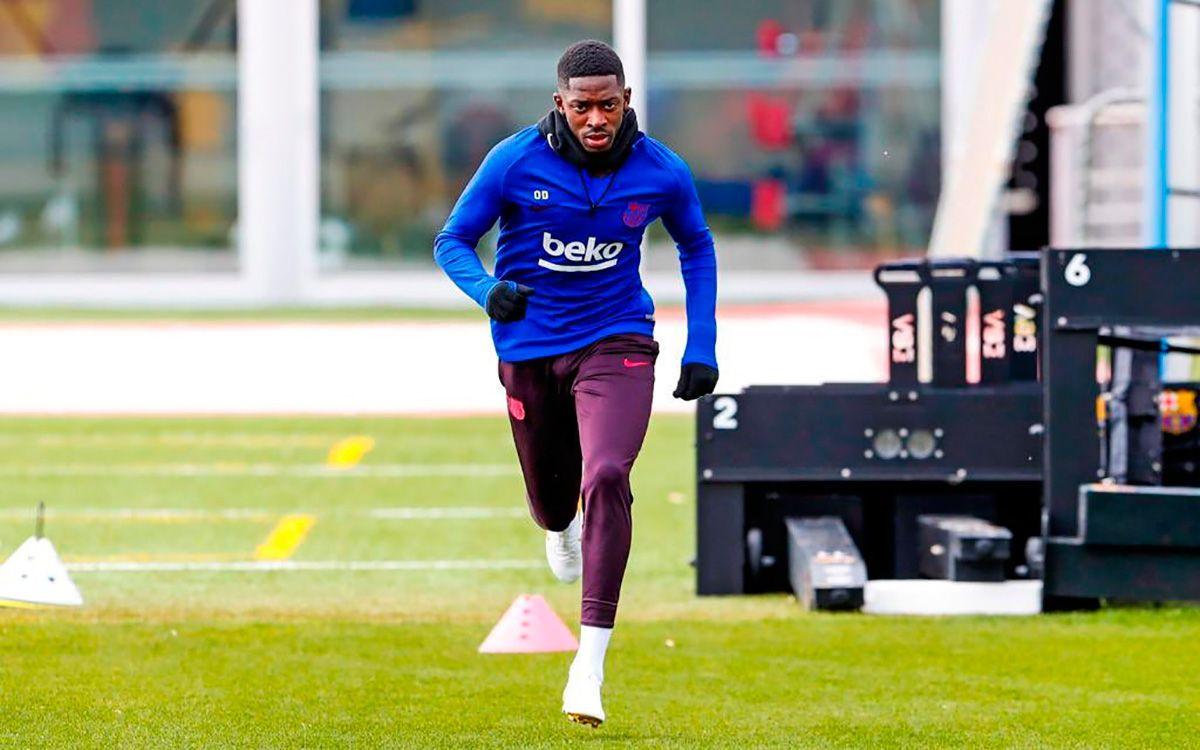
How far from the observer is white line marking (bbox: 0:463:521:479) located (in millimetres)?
12891

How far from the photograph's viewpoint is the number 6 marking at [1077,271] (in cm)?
814

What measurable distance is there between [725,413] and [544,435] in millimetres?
2003

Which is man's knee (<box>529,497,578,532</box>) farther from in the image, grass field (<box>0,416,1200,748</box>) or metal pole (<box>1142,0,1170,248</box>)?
metal pole (<box>1142,0,1170,248</box>)

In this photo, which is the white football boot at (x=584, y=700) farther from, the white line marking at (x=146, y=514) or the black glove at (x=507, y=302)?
the white line marking at (x=146, y=514)

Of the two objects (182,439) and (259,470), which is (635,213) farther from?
(182,439)

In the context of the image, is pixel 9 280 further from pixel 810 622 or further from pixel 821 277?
pixel 810 622

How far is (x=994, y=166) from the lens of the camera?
59.6 feet

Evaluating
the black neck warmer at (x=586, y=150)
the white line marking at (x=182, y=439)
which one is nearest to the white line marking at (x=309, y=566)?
the black neck warmer at (x=586, y=150)

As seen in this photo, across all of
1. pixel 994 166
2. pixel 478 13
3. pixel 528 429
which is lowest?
pixel 528 429

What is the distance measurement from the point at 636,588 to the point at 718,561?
0.45 metres

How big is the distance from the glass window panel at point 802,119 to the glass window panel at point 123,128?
5.34 meters

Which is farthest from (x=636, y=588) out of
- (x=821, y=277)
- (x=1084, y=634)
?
(x=821, y=277)

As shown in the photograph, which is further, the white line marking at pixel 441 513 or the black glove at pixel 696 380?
the white line marking at pixel 441 513

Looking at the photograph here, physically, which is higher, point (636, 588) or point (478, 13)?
point (478, 13)
